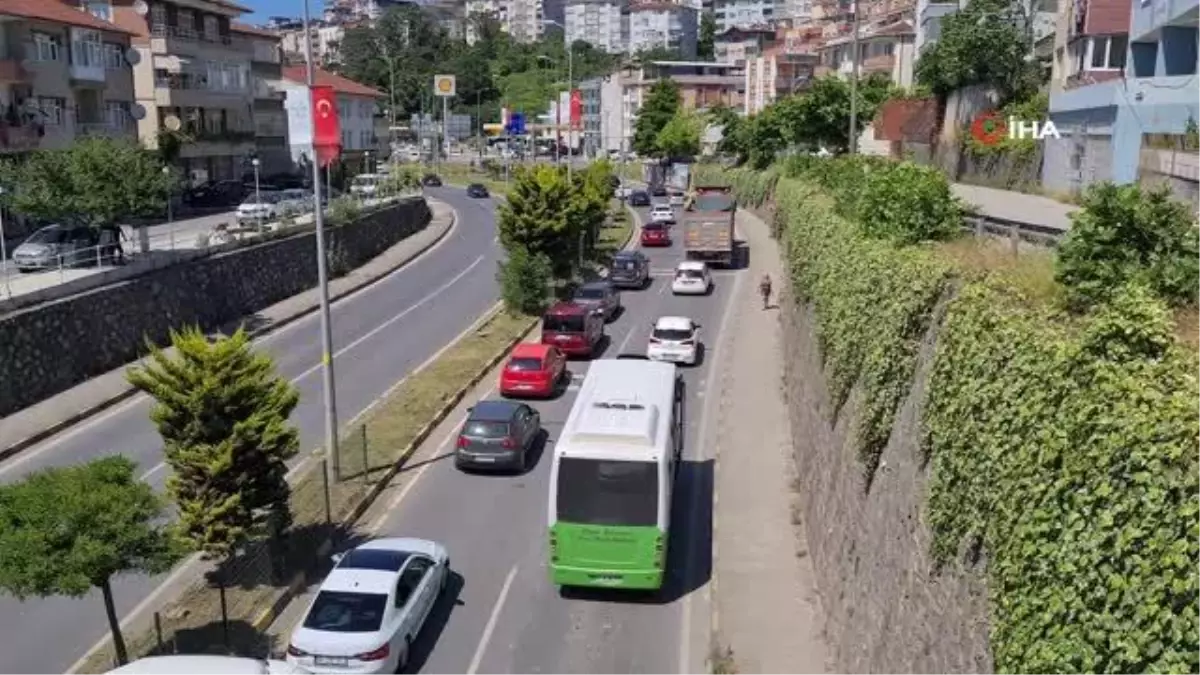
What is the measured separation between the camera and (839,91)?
59.9 metres

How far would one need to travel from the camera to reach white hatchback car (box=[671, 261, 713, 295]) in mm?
46656

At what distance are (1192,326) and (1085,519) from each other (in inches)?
122

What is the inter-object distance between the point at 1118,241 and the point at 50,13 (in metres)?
49.3

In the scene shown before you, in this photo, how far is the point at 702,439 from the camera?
27.3 m

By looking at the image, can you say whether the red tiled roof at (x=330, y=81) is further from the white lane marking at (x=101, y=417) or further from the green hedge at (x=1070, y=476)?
the green hedge at (x=1070, y=476)

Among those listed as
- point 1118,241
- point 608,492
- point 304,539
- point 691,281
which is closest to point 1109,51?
point 691,281

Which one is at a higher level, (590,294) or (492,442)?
(590,294)

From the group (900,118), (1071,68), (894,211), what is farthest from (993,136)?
(894,211)

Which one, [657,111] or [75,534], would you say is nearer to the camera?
[75,534]

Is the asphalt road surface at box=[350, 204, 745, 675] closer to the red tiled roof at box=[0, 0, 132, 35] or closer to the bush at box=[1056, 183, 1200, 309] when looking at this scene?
the bush at box=[1056, 183, 1200, 309]

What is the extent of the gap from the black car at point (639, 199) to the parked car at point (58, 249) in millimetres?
53624

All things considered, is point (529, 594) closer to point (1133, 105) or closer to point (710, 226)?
point (1133, 105)

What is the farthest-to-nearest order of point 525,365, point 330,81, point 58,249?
point 330,81 < point 58,249 < point 525,365

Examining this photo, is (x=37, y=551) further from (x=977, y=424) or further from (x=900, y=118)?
(x=900, y=118)
